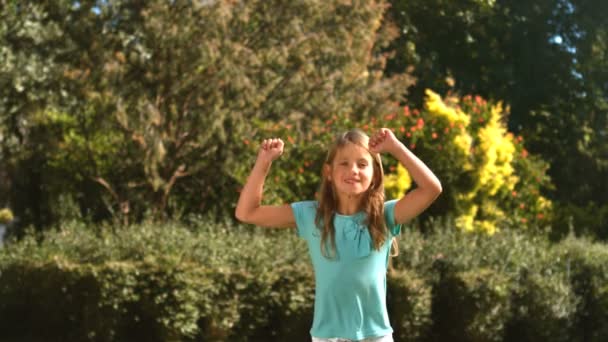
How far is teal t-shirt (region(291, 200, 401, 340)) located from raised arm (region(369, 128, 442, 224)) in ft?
0.48

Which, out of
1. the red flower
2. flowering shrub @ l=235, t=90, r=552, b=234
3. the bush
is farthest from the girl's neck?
the red flower

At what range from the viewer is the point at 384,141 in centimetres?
323

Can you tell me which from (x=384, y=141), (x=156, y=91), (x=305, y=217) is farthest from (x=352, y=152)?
(x=156, y=91)

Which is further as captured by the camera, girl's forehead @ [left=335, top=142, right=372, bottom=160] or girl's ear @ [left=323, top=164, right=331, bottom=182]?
girl's ear @ [left=323, top=164, right=331, bottom=182]

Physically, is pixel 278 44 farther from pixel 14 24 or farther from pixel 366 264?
pixel 366 264

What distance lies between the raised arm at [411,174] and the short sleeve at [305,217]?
0.92 feet

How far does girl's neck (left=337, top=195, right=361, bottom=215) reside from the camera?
3.45 meters

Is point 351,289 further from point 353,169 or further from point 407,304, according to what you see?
point 407,304

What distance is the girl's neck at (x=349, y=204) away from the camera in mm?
3445

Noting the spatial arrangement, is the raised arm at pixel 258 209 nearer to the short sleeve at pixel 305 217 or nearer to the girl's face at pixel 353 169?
the short sleeve at pixel 305 217

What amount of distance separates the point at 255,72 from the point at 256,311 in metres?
4.13

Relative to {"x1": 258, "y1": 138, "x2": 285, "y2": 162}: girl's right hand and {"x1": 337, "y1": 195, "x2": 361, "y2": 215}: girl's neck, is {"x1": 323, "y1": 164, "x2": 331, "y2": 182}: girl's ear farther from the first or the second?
{"x1": 258, "y1": 138, "x2": 285, "y2": 162}: girl's right hand

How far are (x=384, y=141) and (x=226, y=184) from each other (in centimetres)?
860

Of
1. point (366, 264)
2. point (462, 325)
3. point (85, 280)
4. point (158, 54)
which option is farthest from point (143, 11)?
point (366, 264)
